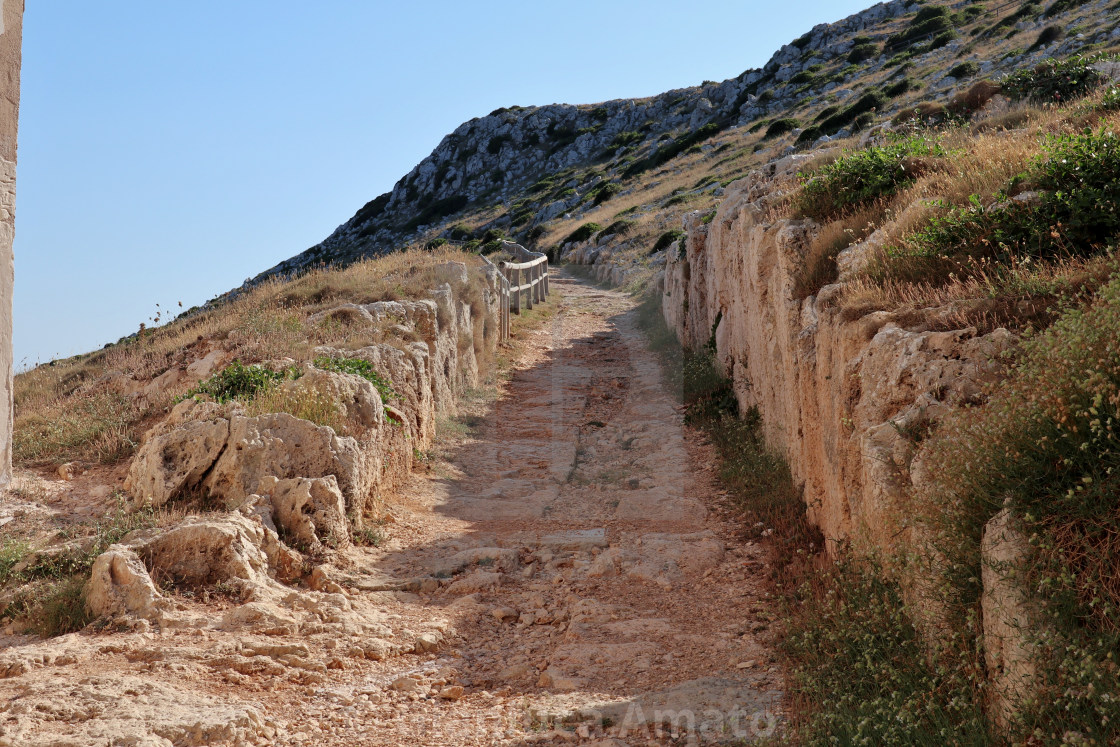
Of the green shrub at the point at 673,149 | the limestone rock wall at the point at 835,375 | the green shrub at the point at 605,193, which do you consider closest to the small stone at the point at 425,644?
the limestone rock wall at the point at 835,375

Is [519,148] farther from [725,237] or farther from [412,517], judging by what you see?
[412,517]

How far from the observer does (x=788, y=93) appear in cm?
5325

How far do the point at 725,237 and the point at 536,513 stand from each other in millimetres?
5879

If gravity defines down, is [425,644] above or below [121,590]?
below

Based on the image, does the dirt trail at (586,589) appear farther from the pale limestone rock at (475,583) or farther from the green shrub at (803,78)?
the green shrub at (803,78)

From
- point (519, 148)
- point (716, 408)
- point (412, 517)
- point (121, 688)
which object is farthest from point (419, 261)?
point (519, 148)

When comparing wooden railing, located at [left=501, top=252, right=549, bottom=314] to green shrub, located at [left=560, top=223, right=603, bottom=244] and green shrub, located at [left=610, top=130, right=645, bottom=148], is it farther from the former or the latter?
green shrub, located at [left=610, top=130, right=645, bottom=148]

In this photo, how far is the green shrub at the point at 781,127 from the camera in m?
42.9

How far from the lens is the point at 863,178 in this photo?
906 cm

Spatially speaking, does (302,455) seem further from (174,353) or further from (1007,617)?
(1007,617)

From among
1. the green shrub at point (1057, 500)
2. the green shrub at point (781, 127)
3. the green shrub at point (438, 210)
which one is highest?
the green shrub at point (438, 210)

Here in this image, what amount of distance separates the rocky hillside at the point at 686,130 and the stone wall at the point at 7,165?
22915 mm

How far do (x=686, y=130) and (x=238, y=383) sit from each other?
5697cm

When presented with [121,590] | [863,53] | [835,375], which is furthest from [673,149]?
[121,590]
